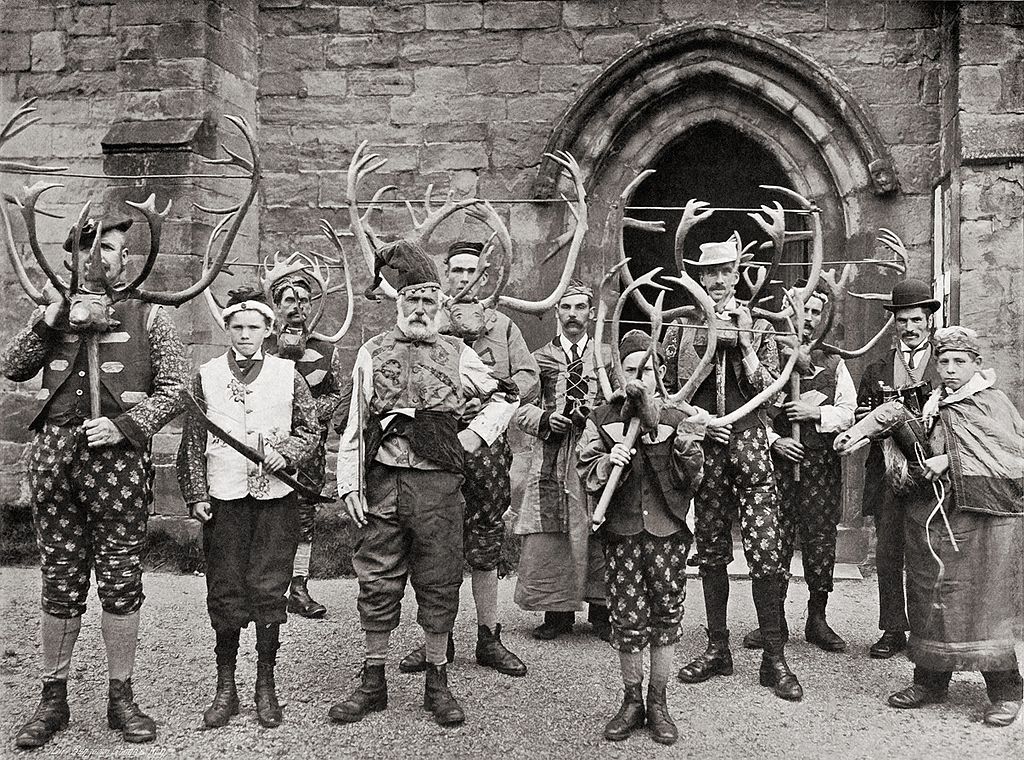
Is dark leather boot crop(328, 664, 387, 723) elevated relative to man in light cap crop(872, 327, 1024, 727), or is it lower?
lower

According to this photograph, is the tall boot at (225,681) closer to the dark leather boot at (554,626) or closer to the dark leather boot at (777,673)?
the dark leather boot at (554,626)

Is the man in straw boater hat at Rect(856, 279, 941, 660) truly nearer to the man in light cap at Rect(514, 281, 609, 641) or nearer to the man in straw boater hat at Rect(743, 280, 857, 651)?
the man in straw boater hat at Rect(743, 280, 857, 651)

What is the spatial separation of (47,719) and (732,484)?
3.31 metres

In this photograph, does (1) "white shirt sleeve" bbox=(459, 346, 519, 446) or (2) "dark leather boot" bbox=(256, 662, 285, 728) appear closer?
(2) "dark leather boot" bbox=(256, 662, 285, 728)

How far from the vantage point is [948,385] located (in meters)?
4.44

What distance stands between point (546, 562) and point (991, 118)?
14.9ft

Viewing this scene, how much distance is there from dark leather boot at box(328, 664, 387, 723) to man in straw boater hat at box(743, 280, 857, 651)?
2190 mm

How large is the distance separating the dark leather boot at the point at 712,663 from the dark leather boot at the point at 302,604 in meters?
2.27

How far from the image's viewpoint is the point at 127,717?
3922 mm

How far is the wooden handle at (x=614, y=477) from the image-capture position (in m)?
4.03

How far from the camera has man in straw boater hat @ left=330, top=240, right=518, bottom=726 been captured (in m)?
4.11

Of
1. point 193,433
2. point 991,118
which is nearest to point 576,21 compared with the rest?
point 991,118

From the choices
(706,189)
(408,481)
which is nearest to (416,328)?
(408,481)

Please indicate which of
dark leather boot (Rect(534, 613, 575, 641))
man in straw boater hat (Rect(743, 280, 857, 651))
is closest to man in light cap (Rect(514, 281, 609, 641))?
dark leather boot (Rect(534, 613, 575, 641))
